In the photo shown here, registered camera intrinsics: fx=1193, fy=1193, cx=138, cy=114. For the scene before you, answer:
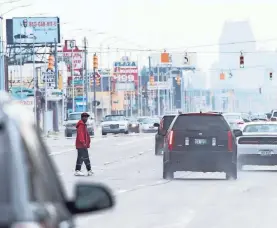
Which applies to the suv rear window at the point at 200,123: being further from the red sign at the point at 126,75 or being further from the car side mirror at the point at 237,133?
the red sign at the point at 126,75

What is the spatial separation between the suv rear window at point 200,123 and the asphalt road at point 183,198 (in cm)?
138

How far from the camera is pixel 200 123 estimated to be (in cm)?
3005

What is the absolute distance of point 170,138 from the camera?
2991 cm

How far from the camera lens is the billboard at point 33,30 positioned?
120875 millimetres

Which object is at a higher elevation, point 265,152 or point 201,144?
point 201,144

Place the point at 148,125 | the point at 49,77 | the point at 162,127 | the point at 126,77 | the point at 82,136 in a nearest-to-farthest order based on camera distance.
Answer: the point at 82,136 → the point at 162,127 → the point at 49,77 → the point at 148,125 → the point at 126,77

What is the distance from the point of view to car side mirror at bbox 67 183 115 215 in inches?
211

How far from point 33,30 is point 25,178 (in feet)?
390

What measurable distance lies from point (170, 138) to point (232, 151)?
62.6 inches

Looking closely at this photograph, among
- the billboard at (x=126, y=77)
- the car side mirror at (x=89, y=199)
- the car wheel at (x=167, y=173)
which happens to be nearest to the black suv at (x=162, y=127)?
the car wheel at (x=167, y=173)

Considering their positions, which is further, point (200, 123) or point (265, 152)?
point (265, 152)

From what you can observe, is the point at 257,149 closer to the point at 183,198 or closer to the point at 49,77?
the point at 183,198

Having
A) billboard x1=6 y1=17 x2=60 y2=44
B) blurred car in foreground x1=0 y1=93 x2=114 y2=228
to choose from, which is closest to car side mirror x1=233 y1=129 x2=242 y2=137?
blurred car in foreground x1=0 y1=93 x2=114 y2=228

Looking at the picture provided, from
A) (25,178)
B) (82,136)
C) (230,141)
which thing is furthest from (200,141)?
(25,178)
